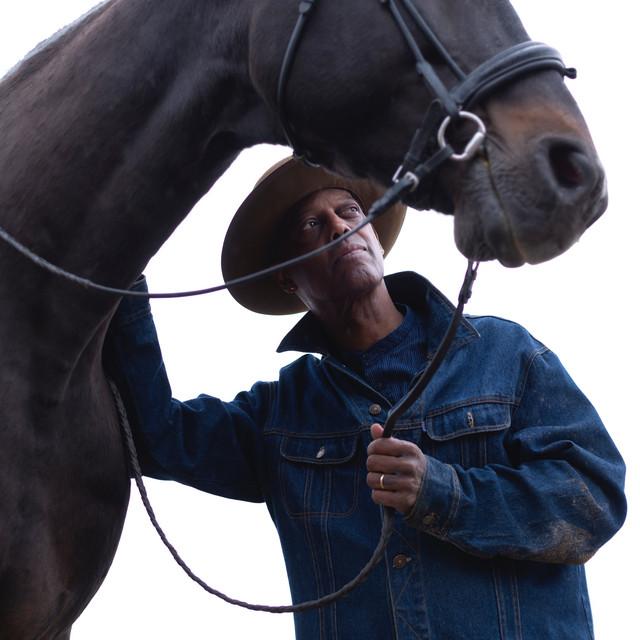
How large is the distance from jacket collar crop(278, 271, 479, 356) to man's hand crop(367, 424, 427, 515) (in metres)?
0.52

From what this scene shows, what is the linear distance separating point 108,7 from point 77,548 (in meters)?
1.29

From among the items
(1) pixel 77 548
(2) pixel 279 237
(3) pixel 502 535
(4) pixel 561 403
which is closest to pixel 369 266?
(2) pixel 279 237

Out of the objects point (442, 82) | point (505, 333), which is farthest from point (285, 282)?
point (442, 82)

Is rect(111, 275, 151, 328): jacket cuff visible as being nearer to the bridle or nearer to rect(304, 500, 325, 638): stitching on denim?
the bridle

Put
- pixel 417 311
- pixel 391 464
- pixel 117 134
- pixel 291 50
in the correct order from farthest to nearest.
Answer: pixel 417 311, pixel 391 464, pixel 117 134, pixel 291 50

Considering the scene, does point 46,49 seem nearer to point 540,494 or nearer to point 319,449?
point 319,449

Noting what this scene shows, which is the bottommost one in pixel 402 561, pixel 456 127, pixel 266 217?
pixel 402 561

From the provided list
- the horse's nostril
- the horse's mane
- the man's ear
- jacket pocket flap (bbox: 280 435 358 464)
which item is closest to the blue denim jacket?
jacket pocket flap (bbox: 280 435 358 464)

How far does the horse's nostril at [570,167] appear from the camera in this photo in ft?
6.91

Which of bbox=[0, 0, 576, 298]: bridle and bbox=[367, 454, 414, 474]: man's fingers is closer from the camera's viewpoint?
bbox=[0, 0, 576, 298]: bridle

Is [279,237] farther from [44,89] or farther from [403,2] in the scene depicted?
[403,2]

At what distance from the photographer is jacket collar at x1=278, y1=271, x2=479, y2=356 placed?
310cm

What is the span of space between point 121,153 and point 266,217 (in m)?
0.89

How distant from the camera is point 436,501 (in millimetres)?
2641
